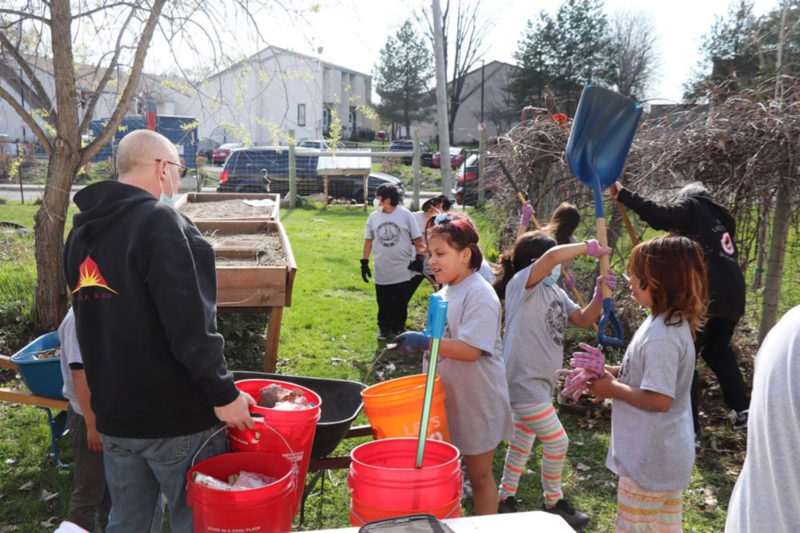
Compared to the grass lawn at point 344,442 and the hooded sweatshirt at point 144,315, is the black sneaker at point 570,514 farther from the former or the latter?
the hooded sweatshirt at point 144,315

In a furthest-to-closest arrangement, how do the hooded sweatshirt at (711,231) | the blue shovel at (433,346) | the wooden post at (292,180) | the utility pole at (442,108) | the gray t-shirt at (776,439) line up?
the wooden post at (292,180) < the utility pole at (442,108) < the hooded sweatshirt at (711,231) < the blue shovel at (433,346) < the gray t-shirt at (776,439)

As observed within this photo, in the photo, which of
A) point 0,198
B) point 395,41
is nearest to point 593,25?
point 395,41

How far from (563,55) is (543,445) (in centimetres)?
4101

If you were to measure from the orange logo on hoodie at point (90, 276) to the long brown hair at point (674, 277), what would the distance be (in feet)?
6.80

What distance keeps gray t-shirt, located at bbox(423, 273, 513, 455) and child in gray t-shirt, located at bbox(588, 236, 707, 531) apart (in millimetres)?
461

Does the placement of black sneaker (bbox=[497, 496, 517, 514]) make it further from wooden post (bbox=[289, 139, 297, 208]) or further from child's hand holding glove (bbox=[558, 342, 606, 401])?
wooden post (bbox=[289, 139, 297, 208])

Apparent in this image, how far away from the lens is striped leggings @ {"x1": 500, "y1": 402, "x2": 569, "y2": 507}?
11.9ft

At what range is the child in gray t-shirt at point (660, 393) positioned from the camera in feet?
8.78

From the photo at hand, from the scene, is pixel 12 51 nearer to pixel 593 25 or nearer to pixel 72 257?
pixel 72 257

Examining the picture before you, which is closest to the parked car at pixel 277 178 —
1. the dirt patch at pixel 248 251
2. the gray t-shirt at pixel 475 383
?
the dirt patch at pixel 248 251

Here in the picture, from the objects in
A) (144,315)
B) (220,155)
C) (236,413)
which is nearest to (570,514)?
(236,413)

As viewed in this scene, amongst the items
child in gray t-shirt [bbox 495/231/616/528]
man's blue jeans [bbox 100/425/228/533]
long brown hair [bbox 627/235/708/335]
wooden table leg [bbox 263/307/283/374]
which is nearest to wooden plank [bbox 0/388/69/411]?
wooden table leg [bbox 263/307/283/374]

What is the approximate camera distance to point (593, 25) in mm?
42406

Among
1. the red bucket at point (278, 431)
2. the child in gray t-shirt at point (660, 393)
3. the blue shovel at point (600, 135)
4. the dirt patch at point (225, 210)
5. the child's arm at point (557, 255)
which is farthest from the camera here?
the dirt patch at point (225, 210)
